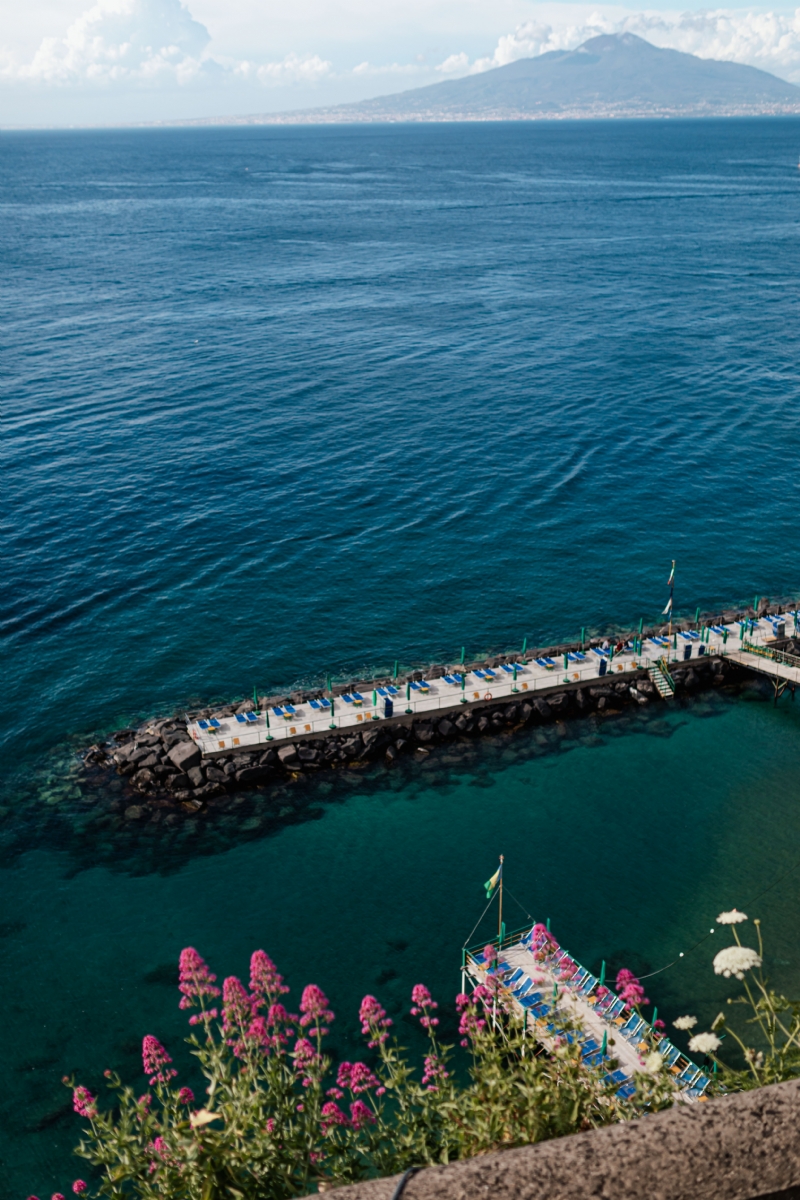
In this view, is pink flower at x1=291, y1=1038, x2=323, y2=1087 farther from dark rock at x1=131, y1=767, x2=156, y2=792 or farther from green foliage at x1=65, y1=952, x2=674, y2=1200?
dark rock at x1=131, y1=767, x2=156, y2=792

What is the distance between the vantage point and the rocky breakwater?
4653cm

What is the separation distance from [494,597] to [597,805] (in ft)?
68.9

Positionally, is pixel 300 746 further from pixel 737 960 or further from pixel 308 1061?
pixel 737 960

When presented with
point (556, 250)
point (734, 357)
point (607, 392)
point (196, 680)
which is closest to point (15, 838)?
point (196, 680)

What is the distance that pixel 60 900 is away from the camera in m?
40.6

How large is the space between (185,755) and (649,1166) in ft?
132

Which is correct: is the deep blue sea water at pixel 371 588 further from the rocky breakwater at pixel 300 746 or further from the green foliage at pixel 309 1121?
the green foliage at pixel 309 1121

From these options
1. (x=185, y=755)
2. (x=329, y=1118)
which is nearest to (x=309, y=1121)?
(x=329, y=1118)

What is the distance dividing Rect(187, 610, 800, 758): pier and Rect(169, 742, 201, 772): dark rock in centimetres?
63

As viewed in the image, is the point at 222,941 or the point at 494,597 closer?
the point at 222,941

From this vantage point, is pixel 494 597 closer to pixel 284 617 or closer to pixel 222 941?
pixel 284 617

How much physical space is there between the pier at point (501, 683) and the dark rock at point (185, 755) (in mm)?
630

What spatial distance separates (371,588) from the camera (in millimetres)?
65562

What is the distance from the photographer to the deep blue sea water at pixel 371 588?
38.7 m
